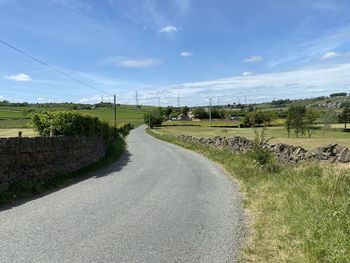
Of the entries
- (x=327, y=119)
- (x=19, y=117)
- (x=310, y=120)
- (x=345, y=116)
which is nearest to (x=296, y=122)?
(x=310, y=120)

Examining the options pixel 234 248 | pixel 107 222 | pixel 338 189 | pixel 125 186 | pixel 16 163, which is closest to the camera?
pixel 234 248

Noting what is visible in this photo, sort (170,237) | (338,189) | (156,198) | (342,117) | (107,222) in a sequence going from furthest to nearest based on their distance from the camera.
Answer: (342,117), (156,198), (338,189), (107,222), (170,237)

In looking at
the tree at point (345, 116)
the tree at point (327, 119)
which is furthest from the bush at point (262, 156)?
the tree at point (345, 116)

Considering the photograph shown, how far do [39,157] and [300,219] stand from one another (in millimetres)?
10471

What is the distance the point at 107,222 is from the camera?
859 cm

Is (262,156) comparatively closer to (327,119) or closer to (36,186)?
(36,186)

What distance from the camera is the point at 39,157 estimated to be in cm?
1507

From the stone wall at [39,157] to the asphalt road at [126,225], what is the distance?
1.43m

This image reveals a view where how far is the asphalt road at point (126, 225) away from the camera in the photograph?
6.45 meters

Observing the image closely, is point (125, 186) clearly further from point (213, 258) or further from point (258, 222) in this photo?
point (213, 258)

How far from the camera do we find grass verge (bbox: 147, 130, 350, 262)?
5973 mm

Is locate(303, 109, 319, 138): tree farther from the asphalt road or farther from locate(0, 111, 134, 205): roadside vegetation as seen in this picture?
the asphalt road

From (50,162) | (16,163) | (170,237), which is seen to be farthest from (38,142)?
(170,237)

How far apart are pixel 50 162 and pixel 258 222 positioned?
32.2 feet
